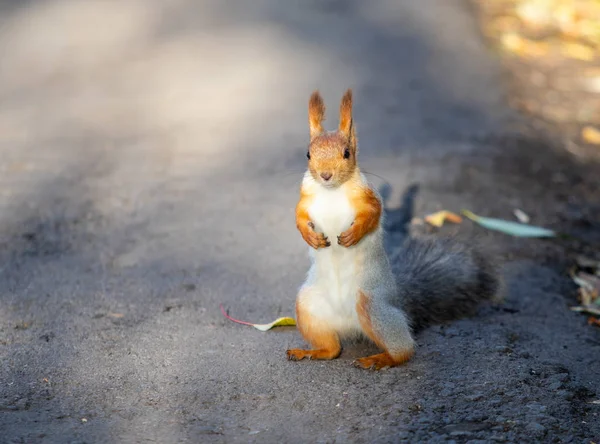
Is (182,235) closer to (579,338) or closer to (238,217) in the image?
(238,217)

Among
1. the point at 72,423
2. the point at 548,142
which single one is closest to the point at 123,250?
the point at 72,423

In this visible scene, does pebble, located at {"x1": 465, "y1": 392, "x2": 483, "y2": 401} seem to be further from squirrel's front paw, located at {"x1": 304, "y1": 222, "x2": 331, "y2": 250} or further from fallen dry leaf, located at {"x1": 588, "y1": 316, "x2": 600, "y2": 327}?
fallen dry leaf, located at {"x1": 588, "y1": 316, "x2": 600, "y2": 327}

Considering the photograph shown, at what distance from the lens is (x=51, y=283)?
10.9 ft

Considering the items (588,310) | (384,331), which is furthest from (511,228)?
(384,331)

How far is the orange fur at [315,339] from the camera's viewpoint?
2.70 m

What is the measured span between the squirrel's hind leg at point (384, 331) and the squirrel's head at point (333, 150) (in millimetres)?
408

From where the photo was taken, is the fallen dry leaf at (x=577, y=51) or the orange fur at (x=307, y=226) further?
the fallen dry leaf at (x=577, y=51)

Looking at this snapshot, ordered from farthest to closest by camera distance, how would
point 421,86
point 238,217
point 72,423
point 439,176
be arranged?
point 421,86 < point 439,176 < point 238,217 < point 72,423

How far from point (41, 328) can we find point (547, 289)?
2.19m

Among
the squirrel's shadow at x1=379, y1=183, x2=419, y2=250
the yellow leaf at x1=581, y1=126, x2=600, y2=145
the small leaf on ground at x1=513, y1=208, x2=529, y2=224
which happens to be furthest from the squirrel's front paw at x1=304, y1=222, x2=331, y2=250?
the yellow leaf at x1=581, y1=126, x2=600, y2=145

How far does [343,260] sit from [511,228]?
178 cm

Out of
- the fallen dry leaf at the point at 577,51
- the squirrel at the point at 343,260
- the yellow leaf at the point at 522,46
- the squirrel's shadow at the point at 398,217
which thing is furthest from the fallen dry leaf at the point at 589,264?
the fallen dry leaf at the point at 577,51

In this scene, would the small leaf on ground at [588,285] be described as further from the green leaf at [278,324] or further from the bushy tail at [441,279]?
the green leaf at [278,324]

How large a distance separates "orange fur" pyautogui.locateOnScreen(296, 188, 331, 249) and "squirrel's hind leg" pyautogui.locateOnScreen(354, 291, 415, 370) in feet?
0.72
